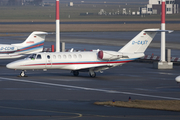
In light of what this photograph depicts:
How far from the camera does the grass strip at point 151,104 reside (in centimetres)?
2277

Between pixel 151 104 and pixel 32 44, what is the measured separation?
1048 inches

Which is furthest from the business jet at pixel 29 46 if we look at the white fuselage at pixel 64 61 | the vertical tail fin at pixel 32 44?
the white fuselage at pixel 64 61

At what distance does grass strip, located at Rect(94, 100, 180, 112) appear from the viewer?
2277 cm

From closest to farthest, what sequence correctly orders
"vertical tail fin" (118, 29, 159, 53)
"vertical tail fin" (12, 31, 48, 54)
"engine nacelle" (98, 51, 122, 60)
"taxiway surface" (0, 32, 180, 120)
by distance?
1. "taxiway surface" (0, 32, 180, 120)
2. "engine nacelle" (98, 51, 122, 60)
3. "vertical tail fin" (118, 29, 159, 53)
4. "vertical tail fin" (12, 31, 48, 54)

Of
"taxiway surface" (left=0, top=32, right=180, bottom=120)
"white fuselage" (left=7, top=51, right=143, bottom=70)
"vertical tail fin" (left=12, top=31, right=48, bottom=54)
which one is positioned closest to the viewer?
"taxiway surface" (left=0, top=32, right=180, bottom=120)

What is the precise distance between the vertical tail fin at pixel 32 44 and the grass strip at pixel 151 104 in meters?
25.0

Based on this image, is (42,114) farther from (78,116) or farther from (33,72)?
(33,72)

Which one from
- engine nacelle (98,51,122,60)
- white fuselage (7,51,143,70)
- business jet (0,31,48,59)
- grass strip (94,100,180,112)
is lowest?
grass strip (94,100,180,112)

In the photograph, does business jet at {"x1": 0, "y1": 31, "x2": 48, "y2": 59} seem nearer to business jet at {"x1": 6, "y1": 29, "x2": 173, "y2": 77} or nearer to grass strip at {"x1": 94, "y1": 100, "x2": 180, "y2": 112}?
business jet at {"x1": 6, "y1": 29, "x2": 173, "y2": 77}

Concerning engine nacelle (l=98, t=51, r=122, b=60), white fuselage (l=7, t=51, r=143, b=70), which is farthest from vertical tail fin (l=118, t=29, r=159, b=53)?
engine nacelle (l=98, t=51, r=122, b=60)

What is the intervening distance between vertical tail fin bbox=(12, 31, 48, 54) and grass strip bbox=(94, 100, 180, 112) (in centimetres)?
2502

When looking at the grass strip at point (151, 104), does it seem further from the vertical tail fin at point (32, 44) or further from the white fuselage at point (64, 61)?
the vertical tail fin at point (32, 44)

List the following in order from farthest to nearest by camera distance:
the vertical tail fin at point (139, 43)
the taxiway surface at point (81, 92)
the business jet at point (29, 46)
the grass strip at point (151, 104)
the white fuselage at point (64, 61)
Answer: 1. the business jet at point (29, 46)
2. the vertical tail fin at point (139, 43)
3. the white fuselage at point (64, 61)
4. the grass strip at point (151, 104)
5. the taxiway surface at point (81, 92)

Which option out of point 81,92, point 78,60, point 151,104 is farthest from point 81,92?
point 78,60
